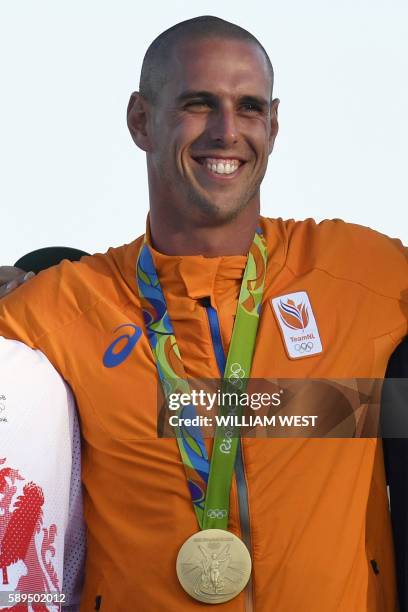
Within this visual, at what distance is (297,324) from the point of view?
3.86m

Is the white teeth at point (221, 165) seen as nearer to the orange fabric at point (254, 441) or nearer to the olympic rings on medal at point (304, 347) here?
the orange fabric at point (254, 441)

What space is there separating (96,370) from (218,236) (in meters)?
0.59

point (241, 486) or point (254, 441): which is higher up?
point (254, 441)

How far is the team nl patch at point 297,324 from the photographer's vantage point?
3.84 meters

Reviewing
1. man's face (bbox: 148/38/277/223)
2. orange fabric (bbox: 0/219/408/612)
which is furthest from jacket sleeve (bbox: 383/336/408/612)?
man's face (bbox: 148/38/277/223)

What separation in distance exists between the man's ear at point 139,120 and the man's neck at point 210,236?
11.8 inches

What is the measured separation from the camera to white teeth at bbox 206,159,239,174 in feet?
12.9

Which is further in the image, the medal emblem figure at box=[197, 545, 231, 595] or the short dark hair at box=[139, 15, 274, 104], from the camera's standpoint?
the short dark hair at box=[139, 15, 274, 104]

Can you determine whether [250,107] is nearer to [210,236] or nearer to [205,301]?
[210,236]

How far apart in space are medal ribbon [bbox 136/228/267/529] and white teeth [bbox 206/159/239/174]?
0.28 m

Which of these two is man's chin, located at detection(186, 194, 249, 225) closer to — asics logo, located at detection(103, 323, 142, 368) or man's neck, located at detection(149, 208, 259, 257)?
man's neck, located at detection(149, 208, 259, 257)

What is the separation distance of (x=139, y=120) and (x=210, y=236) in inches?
20.3

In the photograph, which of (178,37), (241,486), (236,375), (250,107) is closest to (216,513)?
(241,486)

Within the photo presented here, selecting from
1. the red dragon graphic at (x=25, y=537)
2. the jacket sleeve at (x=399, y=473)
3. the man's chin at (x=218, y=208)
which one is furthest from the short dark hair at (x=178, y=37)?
the red dragon graphic at (x=25, y=537)
